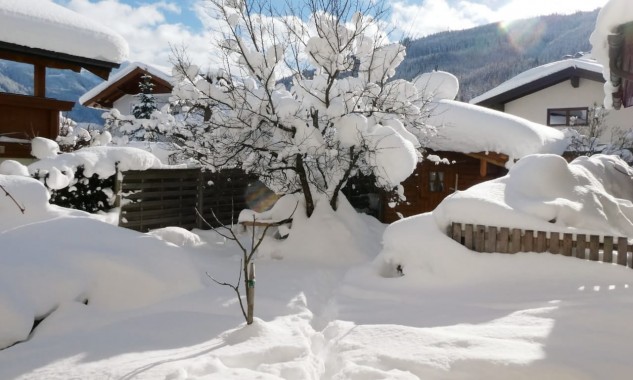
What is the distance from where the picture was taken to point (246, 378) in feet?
11.2

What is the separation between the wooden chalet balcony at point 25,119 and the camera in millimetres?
9781

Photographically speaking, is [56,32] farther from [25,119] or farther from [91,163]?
[91,163]

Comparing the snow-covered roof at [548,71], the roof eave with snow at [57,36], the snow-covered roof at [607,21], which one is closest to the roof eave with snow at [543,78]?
the snow-covered roof at [548,71]

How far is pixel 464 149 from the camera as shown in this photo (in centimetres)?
1295

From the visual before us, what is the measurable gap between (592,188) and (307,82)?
520 cm

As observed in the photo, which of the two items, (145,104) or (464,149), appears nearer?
(464,149)

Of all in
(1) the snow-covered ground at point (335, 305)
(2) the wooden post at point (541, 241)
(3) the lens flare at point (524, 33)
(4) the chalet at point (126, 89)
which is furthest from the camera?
(3) the lens flare at point (524, 33)

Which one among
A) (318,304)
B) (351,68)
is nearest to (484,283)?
(318,304)

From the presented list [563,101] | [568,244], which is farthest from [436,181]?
[563,101]

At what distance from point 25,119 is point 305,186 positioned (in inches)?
250

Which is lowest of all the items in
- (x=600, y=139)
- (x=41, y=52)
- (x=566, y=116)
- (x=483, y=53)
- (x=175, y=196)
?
(x=175, y=196)

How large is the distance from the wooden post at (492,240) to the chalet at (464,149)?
5.82 m

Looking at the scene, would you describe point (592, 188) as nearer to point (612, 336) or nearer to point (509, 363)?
point (612, 336)

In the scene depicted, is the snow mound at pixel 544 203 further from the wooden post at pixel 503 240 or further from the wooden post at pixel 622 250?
the wooden post at pixel 622 250
